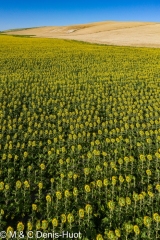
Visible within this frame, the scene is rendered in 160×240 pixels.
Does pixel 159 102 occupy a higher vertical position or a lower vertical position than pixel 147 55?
lower

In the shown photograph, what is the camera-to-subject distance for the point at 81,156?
9.25m

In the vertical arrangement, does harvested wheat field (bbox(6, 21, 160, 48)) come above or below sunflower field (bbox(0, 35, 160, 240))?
above

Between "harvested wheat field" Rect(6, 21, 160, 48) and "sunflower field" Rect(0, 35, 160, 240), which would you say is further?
"harvested wheat field" Rect(6, 21, 160, 48)

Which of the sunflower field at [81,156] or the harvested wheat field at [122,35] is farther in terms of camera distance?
the harvested wheat field at [122,35]

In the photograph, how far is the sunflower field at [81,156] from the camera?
6285 millimetres

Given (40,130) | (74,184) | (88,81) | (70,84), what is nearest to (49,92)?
(70,84)

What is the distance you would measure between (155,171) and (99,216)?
2.83m

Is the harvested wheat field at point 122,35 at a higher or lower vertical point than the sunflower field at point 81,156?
higher

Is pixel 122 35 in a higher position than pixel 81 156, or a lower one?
higher

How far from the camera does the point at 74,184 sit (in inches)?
303

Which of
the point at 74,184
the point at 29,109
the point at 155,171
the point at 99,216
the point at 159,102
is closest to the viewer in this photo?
the point at 99,216

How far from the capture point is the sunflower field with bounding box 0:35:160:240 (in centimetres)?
629

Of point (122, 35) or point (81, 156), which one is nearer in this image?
point (81, 156)

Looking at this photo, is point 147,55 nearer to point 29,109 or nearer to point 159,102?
point 159,102
